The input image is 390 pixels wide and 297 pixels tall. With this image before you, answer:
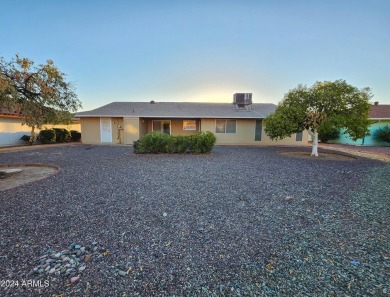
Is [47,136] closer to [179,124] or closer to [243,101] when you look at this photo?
[179,124]

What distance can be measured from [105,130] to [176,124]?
21.9 feet

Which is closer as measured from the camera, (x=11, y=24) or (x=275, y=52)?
(x=11, y=24)

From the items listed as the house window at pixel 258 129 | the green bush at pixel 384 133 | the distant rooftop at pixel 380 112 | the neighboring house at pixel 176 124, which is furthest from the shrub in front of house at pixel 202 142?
the green bush at pixel 384 133

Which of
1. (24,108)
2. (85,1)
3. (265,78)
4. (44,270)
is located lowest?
(44,270)

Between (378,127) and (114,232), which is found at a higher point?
(378,127)

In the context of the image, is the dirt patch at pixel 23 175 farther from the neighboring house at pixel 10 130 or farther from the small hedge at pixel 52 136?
the small hedge at pixel 52 136

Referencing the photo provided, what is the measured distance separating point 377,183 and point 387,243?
4164 mm

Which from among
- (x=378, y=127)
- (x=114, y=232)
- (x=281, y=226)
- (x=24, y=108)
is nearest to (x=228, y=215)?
(x=281, y=226)

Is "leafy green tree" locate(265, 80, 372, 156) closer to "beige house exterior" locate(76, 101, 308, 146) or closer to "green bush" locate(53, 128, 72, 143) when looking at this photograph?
"beige house exterior" locate(76, 101, 308, 146)

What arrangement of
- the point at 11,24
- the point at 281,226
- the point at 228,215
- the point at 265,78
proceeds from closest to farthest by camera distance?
the point at 281,226 < the point at 228,215 < the point at 11,24 < the point at 265,78

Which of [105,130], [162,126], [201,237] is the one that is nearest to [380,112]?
[162,126]

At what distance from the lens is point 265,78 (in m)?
15.3

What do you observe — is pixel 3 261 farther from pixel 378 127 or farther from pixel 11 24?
pixel 378 127

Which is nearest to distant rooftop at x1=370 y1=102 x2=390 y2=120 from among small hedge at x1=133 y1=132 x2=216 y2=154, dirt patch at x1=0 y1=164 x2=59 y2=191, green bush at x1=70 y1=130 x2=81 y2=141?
small hedge at x1=133 y1=132 x2=216 y2=154
